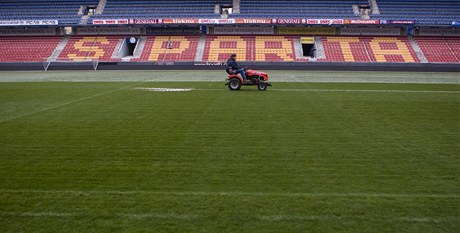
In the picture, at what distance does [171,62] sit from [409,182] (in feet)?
99.5

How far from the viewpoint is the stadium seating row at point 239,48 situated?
1400 inches

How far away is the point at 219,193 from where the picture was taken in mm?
4547

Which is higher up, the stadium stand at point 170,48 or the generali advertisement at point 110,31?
the generali advertisement at point 110,31

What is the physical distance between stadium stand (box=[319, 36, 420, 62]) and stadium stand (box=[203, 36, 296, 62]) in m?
3.86

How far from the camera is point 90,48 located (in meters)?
38.0

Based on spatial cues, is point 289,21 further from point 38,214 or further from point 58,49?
point 38,214

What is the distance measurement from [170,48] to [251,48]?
7.98 meters

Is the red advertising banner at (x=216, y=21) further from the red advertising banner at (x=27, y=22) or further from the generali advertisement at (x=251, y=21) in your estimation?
the red advertising banner at (x=27, y=22)

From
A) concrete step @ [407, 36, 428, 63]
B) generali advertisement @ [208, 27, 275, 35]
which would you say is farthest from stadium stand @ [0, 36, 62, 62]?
concrete step @ [407, 36, 428, 63]

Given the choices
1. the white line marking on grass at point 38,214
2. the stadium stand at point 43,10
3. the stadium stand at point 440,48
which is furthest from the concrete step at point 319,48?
the white line marking on grass at point 38,214

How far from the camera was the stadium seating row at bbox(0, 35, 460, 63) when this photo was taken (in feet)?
117

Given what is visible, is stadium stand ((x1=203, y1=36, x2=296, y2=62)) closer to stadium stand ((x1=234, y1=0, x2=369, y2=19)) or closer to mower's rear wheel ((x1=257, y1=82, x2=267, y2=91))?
stadium stand ((x1=234, y1=0, x2=369, y2=19))

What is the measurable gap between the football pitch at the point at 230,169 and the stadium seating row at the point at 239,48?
26266 millimetres

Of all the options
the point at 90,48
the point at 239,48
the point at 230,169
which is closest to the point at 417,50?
the point at 239,48
